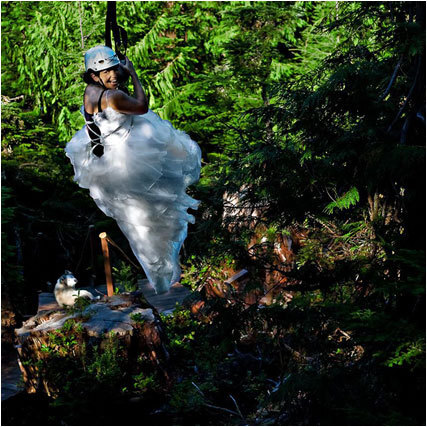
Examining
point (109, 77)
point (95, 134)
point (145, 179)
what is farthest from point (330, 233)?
point (109, 77)

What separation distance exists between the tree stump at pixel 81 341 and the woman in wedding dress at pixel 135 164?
3.77 m

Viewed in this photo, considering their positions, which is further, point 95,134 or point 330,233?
point 330,233

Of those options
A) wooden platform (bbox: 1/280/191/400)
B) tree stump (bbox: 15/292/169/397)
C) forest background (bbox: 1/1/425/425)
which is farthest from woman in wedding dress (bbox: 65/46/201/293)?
wooden platform (bbox: 1/280/191/400)

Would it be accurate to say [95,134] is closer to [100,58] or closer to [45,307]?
[100,58]

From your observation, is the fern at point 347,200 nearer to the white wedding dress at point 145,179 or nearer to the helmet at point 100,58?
the white wedding dress at point 145,179

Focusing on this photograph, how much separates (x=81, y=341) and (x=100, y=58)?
4.60 meters

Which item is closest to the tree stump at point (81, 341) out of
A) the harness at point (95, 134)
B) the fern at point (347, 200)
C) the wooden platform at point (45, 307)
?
the wooden platform at point (45, 307)

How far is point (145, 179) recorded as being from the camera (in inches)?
97.1

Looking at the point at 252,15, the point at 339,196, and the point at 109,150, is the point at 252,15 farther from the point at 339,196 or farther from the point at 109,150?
the point at 109,150

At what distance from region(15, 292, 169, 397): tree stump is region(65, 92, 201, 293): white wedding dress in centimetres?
376

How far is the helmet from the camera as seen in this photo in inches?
85.9

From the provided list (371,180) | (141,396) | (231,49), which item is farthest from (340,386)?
(231,49)

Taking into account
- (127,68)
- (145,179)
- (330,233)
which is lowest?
(330,233)

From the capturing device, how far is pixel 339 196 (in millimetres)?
3658
